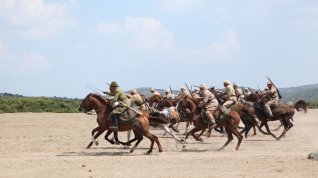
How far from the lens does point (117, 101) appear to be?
2125cm

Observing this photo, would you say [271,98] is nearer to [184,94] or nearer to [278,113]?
[278,113]

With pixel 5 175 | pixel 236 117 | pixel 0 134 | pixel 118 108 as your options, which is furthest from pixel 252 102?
pixel 5 175

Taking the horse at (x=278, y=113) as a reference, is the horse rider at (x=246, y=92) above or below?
above

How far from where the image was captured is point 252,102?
2983 cm

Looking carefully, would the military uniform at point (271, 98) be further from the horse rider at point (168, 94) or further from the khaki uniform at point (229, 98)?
the khaki uniform at point (229, 98)

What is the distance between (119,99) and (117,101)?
0.10 m

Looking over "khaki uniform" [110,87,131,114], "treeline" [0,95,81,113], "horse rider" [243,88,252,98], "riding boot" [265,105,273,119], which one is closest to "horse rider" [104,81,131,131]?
"khaki uniform" [110,87,131,114]

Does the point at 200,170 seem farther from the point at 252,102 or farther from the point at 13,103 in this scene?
the point at 13,103

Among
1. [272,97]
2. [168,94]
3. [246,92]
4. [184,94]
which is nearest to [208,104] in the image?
[184,94]

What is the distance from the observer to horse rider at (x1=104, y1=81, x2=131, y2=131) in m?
21.0

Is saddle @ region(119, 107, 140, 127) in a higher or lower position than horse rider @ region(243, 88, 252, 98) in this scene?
lower

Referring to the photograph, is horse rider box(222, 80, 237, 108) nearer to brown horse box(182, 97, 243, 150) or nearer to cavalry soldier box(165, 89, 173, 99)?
brown horse box(182, 97, 243, 150)

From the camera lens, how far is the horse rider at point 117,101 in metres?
21.0

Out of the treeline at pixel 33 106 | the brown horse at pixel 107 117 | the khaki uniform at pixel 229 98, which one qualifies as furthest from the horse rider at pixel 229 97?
the treeline at pixel 33 106
